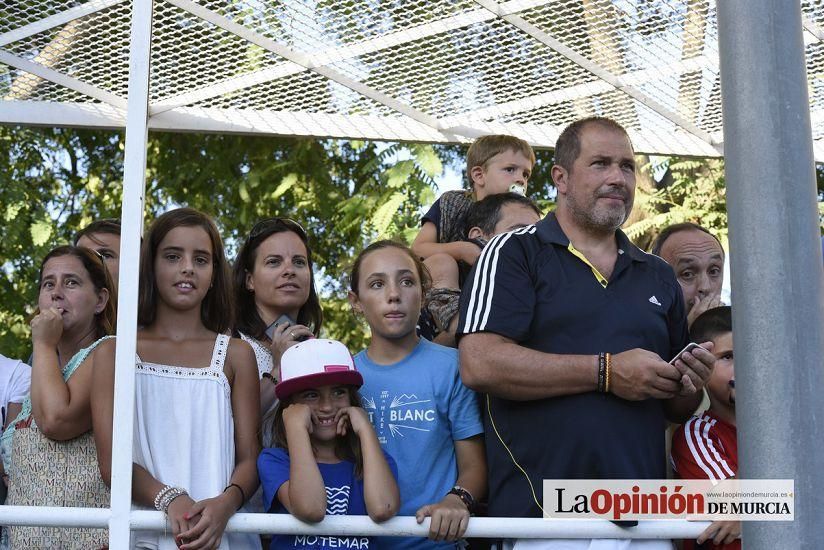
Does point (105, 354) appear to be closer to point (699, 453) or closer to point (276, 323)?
point (276, 323)

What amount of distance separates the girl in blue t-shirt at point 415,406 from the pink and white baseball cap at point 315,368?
0.18 m

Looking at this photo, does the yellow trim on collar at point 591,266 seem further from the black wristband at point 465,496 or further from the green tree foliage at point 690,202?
the green tree foliage at point 690,202

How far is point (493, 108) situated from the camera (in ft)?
16.5

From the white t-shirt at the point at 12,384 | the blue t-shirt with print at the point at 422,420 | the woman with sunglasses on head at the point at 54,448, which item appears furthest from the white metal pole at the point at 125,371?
the white t-shirt at the point at 12,384

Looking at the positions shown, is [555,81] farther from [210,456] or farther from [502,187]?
[210,456]

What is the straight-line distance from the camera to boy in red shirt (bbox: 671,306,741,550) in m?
3.49

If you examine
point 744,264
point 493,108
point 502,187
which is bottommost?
point 744,264

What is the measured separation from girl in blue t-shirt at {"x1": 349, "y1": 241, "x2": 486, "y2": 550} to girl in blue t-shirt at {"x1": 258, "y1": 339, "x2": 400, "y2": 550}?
14 cm

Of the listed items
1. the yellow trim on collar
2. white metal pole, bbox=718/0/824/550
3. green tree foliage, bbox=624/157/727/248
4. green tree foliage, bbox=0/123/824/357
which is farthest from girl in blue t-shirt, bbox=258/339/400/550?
green tree foliage, bbox=624/157/727/248

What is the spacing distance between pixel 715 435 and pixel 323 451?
3.97ft

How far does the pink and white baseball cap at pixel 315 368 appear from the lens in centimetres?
347

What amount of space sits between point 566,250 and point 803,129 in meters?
0.99

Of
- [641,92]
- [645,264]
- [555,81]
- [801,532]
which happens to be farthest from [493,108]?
[801,532]

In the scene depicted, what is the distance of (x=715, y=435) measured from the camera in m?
3.59
